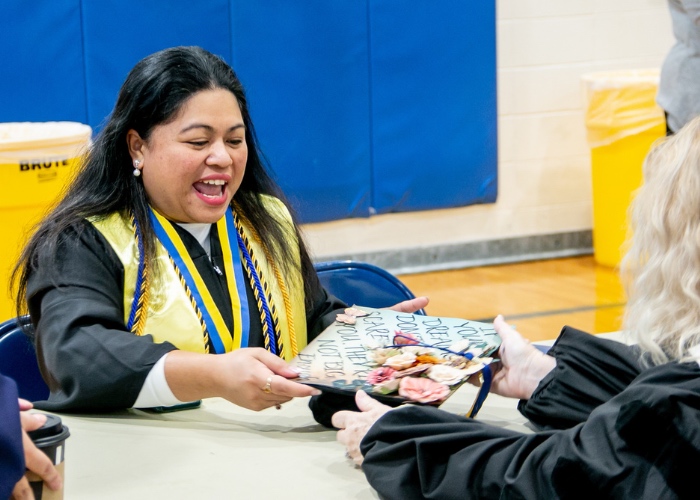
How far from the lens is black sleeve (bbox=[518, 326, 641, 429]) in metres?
1.69

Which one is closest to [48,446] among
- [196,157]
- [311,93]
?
[196,157]

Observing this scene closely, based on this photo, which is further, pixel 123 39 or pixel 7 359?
pixel 123 39

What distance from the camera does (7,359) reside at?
7.20 ft

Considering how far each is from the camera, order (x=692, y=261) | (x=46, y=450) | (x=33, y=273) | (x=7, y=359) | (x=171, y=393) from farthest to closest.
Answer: (x=7, y=359)
(x=33, y=273)
(x=171, y=393)
(x=692, y=261)
(x=46, y=450)

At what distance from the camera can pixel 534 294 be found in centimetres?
529

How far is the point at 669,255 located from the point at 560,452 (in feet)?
1.04

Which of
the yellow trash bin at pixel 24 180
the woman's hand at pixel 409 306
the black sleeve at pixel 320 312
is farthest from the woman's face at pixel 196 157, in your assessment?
the yellow trash bin at pixel 24 180

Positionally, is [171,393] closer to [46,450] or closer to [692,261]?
[46,450]

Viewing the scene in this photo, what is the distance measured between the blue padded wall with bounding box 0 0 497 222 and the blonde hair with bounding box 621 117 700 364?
149 inches

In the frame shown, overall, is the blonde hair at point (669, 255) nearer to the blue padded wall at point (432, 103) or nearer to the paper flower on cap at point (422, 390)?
the paper flower on cap at point (422, 390)

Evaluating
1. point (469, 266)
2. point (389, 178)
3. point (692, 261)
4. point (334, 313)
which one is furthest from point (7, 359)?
point (469, 266)

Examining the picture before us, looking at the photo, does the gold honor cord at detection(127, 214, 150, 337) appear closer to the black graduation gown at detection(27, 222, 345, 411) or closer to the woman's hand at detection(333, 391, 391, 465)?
the black graduation gown at detection(27, 222, 345, 411)

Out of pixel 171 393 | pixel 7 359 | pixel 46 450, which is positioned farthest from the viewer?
pixel 7 359

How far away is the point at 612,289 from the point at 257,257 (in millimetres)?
3416
